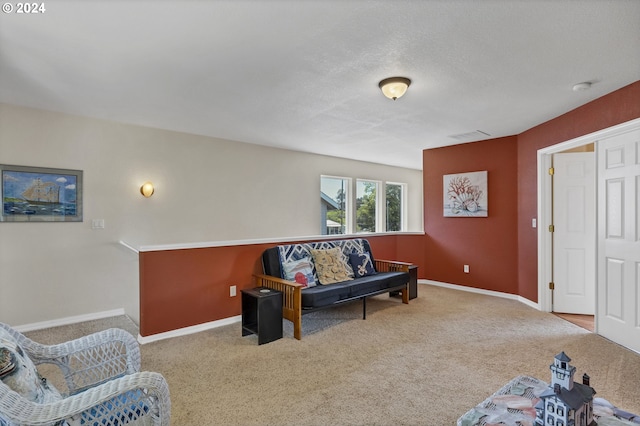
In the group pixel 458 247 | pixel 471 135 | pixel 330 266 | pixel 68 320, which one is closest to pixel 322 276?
pixel 330 266

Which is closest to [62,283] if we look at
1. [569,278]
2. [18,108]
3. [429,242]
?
[18,108]

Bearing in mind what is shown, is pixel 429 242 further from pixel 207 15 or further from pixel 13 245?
pixel 13 245

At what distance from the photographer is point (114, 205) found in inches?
166

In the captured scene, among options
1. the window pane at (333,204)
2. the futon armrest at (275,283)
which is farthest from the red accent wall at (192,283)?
the window pane at (333,204)

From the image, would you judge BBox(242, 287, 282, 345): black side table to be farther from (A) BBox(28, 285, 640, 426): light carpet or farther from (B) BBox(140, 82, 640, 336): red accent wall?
(B) BBox(140, 82, 640, 336): red accent wall

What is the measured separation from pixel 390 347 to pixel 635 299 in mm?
2275

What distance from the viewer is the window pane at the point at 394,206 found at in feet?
27.2

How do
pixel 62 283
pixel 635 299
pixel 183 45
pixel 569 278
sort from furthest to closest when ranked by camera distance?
pixel 569 278 → pixel 62 283 → pixel 635 299 → pixel 183 45

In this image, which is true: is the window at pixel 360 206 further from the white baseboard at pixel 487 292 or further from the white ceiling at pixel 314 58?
the white ceiling at pixel 314 58

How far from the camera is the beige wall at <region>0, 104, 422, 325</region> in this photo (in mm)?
3643

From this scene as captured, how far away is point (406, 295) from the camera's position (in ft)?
15.3

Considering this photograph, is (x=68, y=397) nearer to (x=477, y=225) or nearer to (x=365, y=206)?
(x=477, y=225)

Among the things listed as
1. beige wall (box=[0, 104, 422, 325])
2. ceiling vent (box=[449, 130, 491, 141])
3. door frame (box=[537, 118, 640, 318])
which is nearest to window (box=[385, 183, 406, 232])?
ceiling vent (box=[449, 130, 491, 141])

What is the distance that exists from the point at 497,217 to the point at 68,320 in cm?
592
